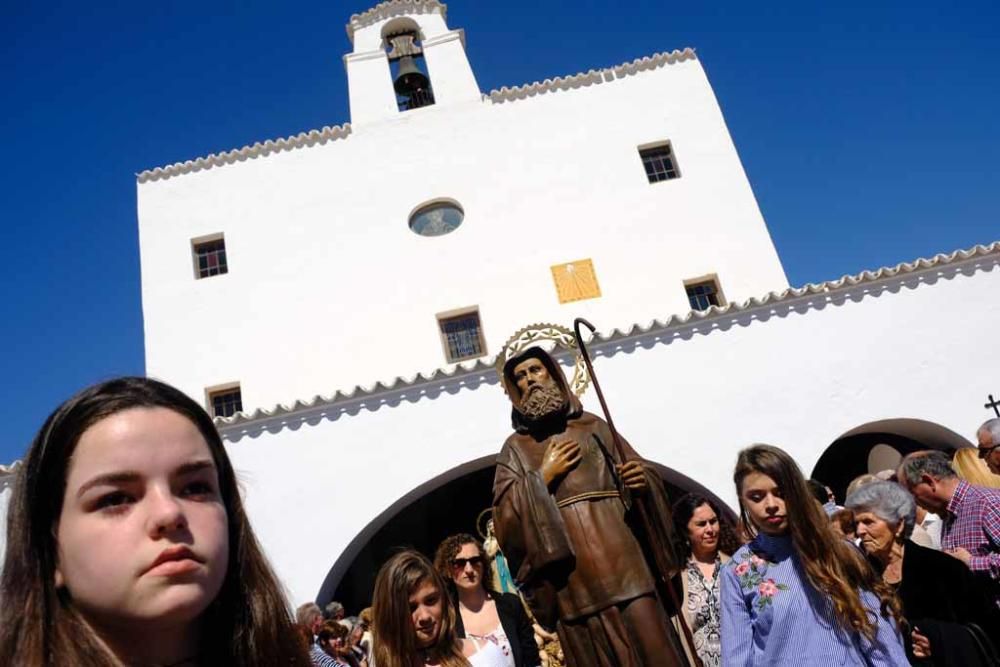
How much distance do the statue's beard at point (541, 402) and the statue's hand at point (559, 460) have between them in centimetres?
24

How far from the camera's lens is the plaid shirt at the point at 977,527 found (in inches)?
155

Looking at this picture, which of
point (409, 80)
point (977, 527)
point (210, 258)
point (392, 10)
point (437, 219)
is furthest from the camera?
point (392, 10)

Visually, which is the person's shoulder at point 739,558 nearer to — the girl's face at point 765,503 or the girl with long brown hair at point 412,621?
the girl's face at point 765,503

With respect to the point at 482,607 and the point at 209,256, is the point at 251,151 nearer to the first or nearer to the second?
the point at 209,256

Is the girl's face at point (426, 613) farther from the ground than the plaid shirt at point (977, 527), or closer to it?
farther from the ground

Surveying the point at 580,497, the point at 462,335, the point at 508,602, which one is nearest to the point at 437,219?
the point at 462,335

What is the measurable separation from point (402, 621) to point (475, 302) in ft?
34.0

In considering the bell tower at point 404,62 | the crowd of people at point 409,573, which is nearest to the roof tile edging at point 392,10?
the bell tower at point 404,62

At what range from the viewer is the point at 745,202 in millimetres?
14297

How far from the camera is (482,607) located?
431cm

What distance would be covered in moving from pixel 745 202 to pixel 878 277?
4504 mm

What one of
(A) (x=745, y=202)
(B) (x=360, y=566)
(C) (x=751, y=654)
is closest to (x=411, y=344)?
(B) (x=360, y=566)

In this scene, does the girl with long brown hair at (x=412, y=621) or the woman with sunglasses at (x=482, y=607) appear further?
the woman with sunglasses at (x=482, y=607)

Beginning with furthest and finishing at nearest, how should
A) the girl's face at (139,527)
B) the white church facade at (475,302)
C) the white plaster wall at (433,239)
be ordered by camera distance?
the white plaster wall at (433,239), the white church facade at (475,302), the girl's face at (139,527)
